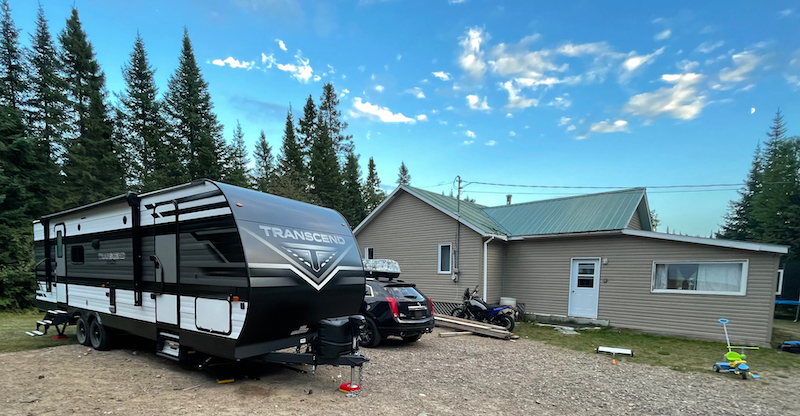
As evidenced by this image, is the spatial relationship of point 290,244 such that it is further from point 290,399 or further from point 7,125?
point 7,125

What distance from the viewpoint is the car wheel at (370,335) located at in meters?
7.86

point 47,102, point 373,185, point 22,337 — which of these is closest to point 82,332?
point 22,337

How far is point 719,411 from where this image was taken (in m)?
4.77

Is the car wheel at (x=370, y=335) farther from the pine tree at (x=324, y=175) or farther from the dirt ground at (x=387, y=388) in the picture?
the pine tree at (x=324, y=175)

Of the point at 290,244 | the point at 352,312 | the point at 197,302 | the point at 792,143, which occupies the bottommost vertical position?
the point at 352,312

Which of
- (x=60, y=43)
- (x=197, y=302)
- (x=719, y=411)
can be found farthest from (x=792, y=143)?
(x=60, y=43)

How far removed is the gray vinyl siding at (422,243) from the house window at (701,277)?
5.45 metres

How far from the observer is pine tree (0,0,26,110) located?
1856 cm

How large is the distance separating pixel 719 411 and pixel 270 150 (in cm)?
3844

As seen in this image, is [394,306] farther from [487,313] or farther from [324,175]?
[324,175]

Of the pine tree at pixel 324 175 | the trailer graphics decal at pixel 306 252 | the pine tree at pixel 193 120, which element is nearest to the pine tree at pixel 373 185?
the pine tree at pixel 324 175

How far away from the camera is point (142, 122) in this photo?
22859 mm

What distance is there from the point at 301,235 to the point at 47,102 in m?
23.4

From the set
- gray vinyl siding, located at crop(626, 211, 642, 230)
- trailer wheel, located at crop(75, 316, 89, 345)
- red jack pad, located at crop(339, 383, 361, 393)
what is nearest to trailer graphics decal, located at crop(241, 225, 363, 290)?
red jack pad, located at crop(339, 383, 361, 393)
